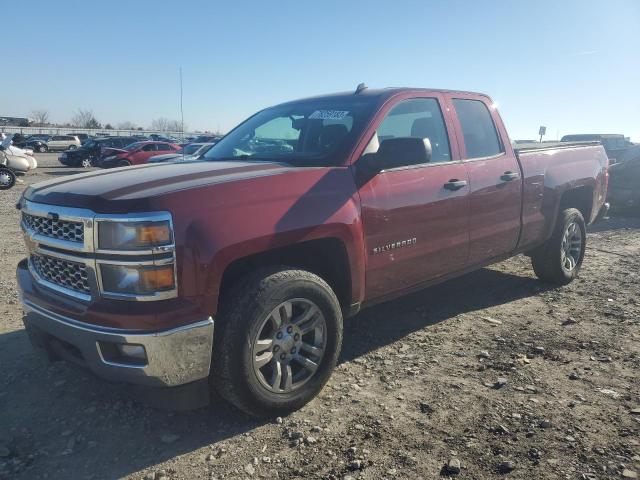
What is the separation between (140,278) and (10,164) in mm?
16254

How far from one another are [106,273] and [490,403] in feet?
7.93

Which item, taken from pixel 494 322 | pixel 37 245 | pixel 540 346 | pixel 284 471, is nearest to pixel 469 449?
pixel 284 471

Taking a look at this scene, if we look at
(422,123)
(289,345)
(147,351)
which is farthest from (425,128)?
(147,351)

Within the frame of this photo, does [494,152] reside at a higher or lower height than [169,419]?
higher

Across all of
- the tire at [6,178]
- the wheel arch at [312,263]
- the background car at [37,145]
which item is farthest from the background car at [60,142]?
the wheel arch at [312,263]

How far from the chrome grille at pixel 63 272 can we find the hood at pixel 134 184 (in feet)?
1.08

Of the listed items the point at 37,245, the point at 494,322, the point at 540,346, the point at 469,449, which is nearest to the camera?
the point at 469,449

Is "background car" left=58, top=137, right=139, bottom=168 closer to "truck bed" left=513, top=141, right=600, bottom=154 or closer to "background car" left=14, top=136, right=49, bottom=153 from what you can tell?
"background car" left=14, top=136, right=49, bottom=153

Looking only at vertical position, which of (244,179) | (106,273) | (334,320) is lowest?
(334,320)

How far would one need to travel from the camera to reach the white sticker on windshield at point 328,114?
3.81 metres

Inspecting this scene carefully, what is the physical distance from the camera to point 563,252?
218 inches

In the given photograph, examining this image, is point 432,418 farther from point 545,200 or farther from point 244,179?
point 545,200

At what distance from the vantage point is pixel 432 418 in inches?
120

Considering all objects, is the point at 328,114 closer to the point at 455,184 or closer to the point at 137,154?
the point at 455,184
